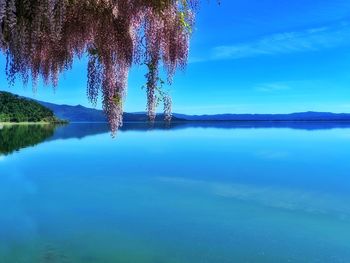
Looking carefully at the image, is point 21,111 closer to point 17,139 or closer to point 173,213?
point 17,139

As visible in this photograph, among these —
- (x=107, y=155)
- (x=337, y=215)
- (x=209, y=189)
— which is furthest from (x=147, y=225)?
(x=107, y=155)

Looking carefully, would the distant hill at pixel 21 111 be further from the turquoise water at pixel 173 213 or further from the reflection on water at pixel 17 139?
the turquoise water at pixel 173 213

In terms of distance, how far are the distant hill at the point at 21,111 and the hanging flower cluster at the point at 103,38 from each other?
136m

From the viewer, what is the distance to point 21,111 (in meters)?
147

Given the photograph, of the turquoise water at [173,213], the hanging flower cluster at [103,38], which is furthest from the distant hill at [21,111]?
the hanging flower cluster at [103,38]

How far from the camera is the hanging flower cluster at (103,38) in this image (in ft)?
12.3

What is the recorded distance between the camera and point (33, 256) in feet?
36.9

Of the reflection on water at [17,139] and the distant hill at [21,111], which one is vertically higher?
the distant hill at [21,111]

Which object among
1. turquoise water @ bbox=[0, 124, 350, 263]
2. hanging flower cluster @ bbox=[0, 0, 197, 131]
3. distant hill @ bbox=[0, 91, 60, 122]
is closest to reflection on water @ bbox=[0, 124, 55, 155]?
turquoise water @ bbox=[0, 124, 350, 263]

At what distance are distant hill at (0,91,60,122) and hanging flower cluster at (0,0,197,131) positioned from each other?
13604cm

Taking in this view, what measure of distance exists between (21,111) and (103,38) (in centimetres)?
15083

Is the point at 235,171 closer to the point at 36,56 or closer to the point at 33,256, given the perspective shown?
the point at 33,256

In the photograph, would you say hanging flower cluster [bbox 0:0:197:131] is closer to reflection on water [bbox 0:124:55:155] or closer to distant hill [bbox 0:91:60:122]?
reflection on water [bbox 0:124:55:155]

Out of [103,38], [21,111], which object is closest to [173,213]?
[103,38]
